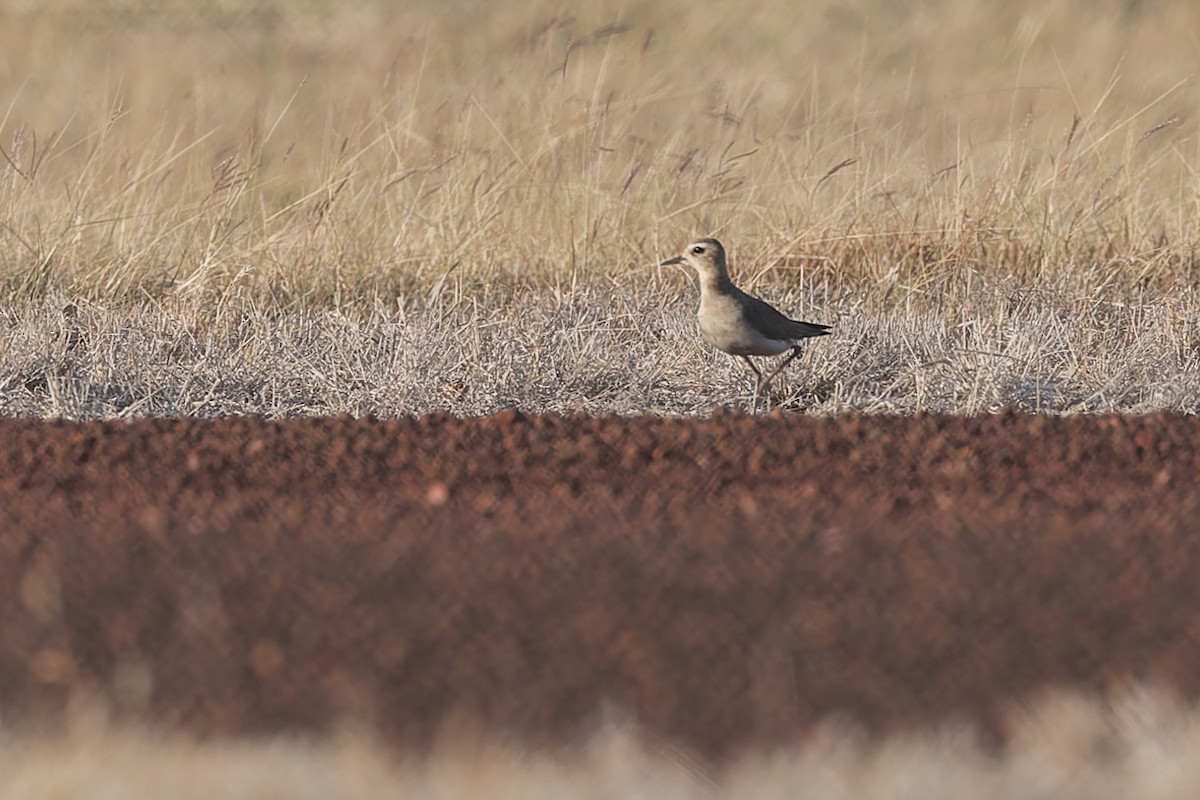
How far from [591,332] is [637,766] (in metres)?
4.99

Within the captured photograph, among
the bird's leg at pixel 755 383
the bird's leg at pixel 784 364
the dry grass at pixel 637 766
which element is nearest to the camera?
the dry grass at pixel 637 766

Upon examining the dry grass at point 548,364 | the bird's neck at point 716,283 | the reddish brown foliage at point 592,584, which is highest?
the reddish brown foliage at point 592,584

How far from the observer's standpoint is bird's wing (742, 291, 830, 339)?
6852 millimetres

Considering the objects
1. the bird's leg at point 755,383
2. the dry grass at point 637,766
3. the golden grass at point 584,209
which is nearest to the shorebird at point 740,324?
the bird's leg at point 755,383

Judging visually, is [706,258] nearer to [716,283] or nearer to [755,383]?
[716,283]

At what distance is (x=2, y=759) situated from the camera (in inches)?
114

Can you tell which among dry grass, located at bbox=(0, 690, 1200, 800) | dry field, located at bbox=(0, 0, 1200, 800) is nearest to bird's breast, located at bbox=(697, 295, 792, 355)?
dry field, located at bbox=(0, 0, 1200, 800)

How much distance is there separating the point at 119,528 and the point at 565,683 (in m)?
1.46

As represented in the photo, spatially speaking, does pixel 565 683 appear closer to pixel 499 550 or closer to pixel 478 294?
pixel 499 550

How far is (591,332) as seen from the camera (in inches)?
309

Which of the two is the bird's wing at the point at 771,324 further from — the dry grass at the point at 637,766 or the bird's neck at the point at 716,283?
the dry grass at the point at 637,766

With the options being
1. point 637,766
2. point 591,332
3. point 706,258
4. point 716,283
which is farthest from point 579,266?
point 637,766

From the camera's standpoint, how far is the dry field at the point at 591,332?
2.98m

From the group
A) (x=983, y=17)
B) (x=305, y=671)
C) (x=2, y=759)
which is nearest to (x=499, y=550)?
(x=305, y=671)
